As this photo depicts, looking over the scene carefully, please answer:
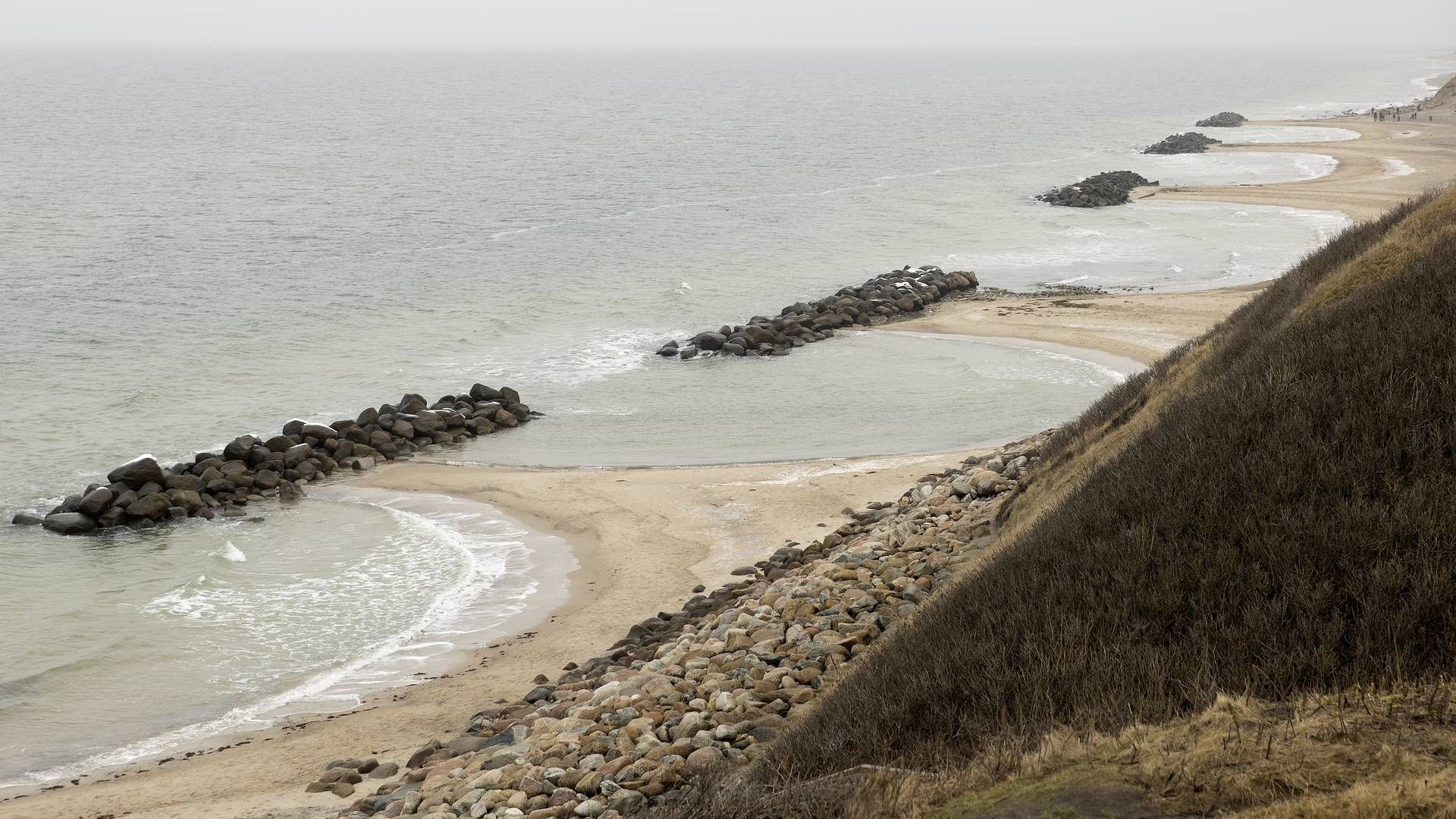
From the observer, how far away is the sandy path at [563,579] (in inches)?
493

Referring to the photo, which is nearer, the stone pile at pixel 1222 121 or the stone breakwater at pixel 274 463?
the stone breakwater at pixel 274 463

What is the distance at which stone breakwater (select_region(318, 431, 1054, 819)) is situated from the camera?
8.88 metres

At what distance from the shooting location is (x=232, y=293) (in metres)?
43.2

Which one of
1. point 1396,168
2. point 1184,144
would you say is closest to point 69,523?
point 1396,168

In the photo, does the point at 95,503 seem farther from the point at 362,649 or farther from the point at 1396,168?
the point at 1396,168

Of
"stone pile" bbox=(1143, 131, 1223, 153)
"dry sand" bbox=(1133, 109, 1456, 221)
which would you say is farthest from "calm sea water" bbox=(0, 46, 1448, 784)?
"stone pile" bbox=(1143, 131, 1223, 153)

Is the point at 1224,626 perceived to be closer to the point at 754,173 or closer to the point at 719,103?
the point at 754,173

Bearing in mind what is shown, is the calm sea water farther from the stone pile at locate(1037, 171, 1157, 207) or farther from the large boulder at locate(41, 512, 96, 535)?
the stone pile at locate(1037, 171, 1157, 207)

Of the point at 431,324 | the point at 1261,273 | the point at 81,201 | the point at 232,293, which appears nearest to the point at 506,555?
the point at 431,324

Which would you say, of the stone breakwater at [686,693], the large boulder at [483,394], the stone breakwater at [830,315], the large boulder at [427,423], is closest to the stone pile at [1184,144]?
the stone breakwater at [830,315]

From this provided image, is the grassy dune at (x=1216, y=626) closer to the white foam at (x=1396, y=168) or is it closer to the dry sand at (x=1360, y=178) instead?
the dry sand at (x=1360, y=178)

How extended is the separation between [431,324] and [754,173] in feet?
148

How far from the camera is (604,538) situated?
2075 cm

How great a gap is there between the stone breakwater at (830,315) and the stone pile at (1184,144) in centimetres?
5237
